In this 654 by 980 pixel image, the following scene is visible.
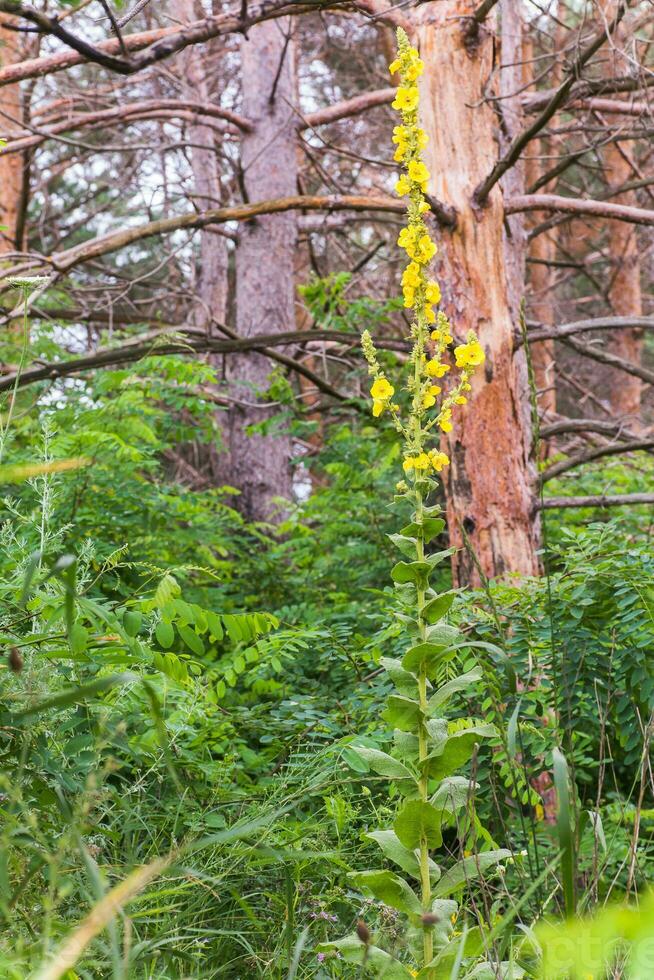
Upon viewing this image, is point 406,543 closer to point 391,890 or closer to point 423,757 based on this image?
point 423,757

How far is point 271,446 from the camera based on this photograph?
7957mm

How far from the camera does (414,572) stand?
2105mm

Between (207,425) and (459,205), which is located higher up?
(459,205)

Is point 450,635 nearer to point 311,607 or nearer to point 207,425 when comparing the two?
point 311,607

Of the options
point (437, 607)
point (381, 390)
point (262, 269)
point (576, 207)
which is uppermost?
point (262, 269)

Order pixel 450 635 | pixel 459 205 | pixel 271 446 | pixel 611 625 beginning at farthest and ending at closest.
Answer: pixel 271 446, pixel 459 205, pixel 611 625, pixel 450 635

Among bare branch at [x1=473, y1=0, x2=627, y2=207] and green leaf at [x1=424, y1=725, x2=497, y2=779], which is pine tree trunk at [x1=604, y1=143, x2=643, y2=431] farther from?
green leaf at [x1=424, y1=725, x2=497, y2=779]

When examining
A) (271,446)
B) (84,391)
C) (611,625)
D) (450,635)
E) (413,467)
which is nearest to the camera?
(450,635)

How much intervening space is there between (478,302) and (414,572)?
2.91 metres

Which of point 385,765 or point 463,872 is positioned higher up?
point 385,765

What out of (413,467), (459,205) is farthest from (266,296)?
(413,467)

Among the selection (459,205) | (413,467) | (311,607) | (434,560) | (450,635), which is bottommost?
(311,607)

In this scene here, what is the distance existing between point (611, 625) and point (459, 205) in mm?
2536

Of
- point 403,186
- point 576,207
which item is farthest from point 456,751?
point 576,207
